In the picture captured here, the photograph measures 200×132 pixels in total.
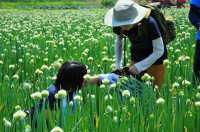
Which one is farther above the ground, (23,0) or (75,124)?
(75,124)

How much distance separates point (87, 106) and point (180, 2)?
30503 mm

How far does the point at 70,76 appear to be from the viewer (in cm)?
341

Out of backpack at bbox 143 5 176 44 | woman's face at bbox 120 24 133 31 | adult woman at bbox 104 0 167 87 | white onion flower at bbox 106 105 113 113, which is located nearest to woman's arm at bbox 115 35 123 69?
adult woman at bbox 104 0 167 87

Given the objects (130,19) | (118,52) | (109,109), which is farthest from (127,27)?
(109,109)

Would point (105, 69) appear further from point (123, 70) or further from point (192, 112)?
point (192, 112)

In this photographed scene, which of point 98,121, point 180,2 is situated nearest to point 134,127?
point 98,121

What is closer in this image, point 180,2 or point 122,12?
point 122,12

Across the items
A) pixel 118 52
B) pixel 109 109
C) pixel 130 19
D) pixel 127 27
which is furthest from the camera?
pixel 118 52

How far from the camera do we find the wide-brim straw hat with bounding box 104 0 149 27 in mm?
4133

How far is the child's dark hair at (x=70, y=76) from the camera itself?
339 cm

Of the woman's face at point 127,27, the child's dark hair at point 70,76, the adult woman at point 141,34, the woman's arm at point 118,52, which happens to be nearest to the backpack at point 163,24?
the adult woman at point 141,34

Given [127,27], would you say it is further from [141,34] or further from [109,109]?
[109,109]

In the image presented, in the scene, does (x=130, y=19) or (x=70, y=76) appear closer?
(x=70, y=76)

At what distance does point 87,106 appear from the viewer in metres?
2.87
